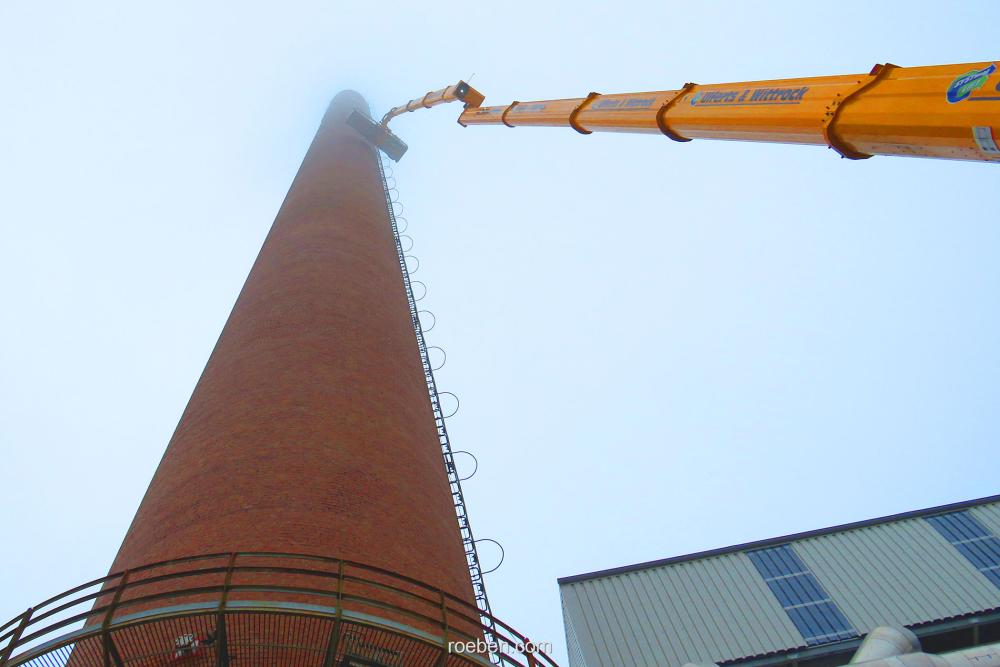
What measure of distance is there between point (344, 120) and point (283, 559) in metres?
25.8

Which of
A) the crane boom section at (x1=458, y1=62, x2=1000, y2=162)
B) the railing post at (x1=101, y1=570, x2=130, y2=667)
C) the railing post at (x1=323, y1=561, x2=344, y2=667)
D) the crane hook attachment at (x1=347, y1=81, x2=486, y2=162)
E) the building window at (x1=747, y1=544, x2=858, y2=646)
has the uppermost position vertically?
the crane hook attachment at (x1=347, y1=81, x2=486, y2=162)

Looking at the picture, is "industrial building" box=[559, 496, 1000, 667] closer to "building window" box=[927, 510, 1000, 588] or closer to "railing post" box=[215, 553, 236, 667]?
"building window" box=[927, 510, 1000, 588]

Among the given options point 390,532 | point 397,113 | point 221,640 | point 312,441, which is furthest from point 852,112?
point 397,113

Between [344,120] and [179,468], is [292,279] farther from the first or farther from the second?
[344,120]

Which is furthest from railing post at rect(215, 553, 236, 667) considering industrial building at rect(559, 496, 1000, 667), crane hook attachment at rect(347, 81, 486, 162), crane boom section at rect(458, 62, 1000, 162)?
crane hook attachment at rect(347, 81, 486, 162)

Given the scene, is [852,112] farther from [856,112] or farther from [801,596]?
[801,596]

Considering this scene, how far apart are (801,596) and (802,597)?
28 millimetres

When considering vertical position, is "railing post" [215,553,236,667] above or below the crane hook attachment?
below

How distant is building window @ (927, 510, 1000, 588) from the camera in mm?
14031

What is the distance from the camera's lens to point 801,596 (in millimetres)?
13898

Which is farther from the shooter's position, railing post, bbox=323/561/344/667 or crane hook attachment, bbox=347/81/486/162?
crane hook attachment, bbox=347/81/486/162

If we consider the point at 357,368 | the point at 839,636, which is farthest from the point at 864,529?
the point at 357,368

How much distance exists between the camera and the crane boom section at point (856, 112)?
527 centimetres

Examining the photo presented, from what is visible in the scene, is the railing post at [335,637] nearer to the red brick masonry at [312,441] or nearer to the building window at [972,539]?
the red brick masonry at [312,441]
